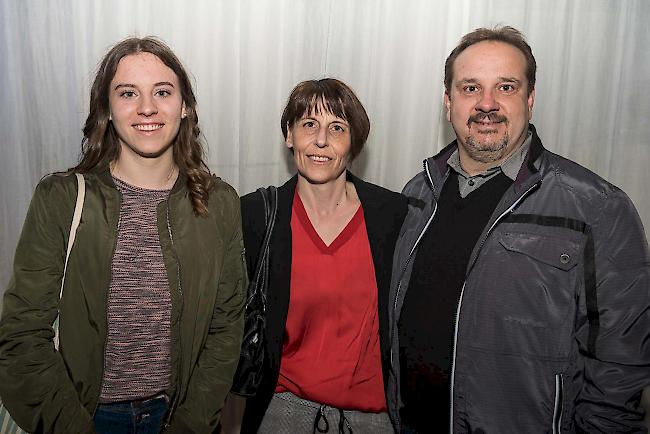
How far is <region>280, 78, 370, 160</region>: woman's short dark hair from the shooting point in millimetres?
2051

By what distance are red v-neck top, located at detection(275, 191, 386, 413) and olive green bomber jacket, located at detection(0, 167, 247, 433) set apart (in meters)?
0.29

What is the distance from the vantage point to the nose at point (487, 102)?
1822mm

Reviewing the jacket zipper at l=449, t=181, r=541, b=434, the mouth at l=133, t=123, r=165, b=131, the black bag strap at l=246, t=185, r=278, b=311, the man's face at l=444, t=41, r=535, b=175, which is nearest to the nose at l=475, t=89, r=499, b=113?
the man's face at l=444, t=41, r=535, b=175

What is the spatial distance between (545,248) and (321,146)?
83 cm

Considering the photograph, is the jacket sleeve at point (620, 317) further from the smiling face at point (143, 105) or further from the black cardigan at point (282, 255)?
the smiling face at point (143, 105)

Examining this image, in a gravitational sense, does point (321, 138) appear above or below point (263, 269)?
above

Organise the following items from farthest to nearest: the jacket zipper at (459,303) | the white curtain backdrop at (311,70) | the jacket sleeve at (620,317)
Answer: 1. the white curtain backdrop at (311,70)
2. the jacket zipper at (459,303)
3. the jacket sleeve at (620,317)

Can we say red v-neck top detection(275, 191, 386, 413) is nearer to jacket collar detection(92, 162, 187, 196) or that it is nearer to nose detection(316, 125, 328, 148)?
nose detection(316, 125, 328, 148)

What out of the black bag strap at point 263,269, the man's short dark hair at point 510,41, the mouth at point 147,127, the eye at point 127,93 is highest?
the man's short dark hair at point 510,41

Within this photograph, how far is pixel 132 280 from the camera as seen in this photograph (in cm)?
170

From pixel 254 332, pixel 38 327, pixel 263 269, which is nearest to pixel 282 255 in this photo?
pixel 263 269

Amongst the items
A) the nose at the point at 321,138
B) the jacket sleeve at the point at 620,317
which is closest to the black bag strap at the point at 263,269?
the nose at the point at 321,138

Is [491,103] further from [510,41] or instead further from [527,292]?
[527,292]

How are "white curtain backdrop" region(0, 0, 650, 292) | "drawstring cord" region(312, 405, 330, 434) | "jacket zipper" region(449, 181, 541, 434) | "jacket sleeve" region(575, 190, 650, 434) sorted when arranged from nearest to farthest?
"jacket sleeve" region(575, 190, 650, 434) → "jacket zipper" region(449, 181, 541, 434) → "drawstring cord" region(312, 405, 330, 434) → "white curtain backdrop" region(0, 0, 650, 292)
